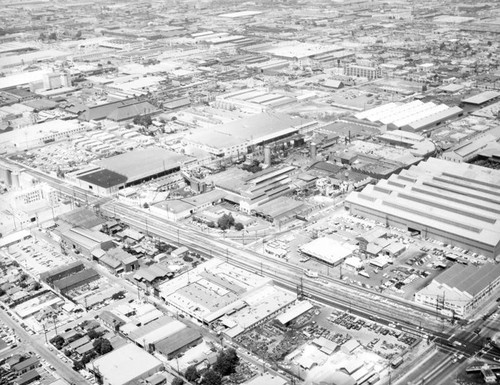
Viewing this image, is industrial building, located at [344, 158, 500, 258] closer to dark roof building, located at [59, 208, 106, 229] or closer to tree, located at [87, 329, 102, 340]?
dark roof building, located at [59, 208, 106, 229]

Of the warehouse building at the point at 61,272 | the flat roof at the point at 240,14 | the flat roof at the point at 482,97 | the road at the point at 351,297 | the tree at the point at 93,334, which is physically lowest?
the road at the point at 351,297

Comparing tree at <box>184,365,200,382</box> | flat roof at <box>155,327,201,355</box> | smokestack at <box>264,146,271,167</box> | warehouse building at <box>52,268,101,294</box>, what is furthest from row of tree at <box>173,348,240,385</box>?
smokestack at <box>264,146,271,167</box>

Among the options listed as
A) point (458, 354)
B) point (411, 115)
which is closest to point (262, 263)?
point (458, 354)

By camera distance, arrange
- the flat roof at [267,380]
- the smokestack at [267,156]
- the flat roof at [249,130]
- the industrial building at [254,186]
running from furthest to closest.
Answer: the flat roof at [249,130], the smokestack at [267,156], the industrial building at [254,186], the flat roof at [267,380]

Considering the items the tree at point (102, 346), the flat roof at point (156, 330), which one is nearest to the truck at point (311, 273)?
the flat roof at point (156, 330)

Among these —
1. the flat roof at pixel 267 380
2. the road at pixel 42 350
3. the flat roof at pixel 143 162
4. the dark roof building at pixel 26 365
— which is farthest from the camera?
the flat roof at pixel 143 162

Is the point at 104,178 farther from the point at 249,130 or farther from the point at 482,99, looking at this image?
the point at 482,99

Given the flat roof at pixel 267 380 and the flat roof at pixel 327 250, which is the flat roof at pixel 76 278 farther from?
the flat roof at pixel 267 380
